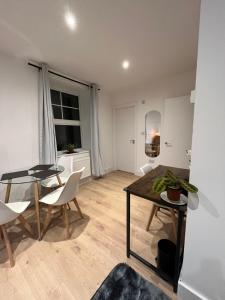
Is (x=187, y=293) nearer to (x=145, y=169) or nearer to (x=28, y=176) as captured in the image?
(x=145, y=169)

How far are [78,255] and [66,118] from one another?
285 centimetres

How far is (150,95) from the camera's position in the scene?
138 inches

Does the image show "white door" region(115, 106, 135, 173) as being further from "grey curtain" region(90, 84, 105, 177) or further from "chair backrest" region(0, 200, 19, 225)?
"chair backrest" region(0, 200, 19, 225)

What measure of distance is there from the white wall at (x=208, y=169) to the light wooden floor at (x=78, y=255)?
39 centimetres

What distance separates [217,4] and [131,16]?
1097mm

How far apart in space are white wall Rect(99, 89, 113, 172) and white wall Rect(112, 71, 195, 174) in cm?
29

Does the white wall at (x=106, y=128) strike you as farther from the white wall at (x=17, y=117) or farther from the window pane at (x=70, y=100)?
the white wall at (x=17, y=117)

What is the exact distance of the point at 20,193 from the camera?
2.37 meters

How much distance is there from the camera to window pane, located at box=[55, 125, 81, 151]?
3.31 metres

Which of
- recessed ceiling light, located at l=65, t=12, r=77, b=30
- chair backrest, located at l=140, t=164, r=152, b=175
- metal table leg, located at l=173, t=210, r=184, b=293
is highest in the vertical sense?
recessed ceiling light, located at l=65, t=12, r=77, b=30

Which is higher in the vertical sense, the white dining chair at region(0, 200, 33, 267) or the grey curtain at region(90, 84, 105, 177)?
the grey curtain at region(90, 84, 105, 177)

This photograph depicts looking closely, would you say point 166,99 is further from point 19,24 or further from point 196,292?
point 196,292

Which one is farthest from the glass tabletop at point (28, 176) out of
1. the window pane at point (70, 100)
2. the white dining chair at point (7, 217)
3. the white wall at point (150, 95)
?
the white wall at point (150, 95)

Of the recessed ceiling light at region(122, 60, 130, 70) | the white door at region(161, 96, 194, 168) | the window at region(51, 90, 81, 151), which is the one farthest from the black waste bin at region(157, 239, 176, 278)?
the window at region(51, 90, 81, 151)
